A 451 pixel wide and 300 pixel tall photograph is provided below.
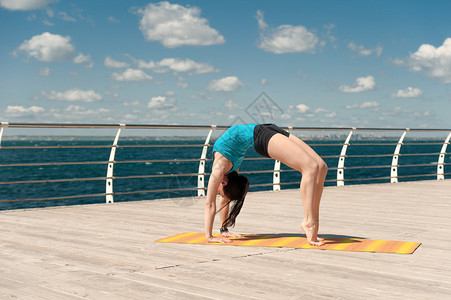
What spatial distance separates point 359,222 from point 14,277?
3.15m

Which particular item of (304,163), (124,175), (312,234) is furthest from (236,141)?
(124,175)

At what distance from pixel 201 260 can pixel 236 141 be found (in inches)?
35.5

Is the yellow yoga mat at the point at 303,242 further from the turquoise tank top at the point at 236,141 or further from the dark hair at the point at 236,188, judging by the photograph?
the turquoise tank top at the point at 236,141

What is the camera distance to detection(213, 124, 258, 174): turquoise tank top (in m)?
3.91

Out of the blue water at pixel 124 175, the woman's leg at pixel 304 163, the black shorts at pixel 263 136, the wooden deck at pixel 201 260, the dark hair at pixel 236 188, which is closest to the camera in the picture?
the wooden deck at pixel 201 260

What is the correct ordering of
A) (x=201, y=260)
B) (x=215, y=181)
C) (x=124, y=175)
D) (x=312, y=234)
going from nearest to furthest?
(x=201, y=260), (x=312, y=234), (x=215, y=181), (x=124, y=175)

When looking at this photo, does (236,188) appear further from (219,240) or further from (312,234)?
(312,234)

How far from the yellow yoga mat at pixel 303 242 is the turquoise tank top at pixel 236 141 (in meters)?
0.60

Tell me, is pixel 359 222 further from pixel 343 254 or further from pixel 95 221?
pixel 95 221

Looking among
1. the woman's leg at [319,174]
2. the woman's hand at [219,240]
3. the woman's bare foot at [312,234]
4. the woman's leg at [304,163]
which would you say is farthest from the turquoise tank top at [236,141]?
the woman's bare foot at [312,234]

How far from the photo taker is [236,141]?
12.9 feet

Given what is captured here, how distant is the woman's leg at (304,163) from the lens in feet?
12.2

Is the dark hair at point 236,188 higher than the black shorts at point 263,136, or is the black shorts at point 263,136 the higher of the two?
the black shorts at point 263,136

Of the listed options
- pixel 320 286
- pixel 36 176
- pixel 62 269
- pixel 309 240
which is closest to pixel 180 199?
pixel 309 240
